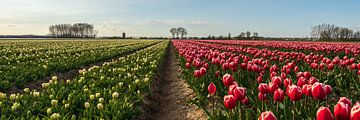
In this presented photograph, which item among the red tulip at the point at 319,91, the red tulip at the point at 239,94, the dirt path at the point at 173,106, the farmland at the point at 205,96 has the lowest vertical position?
the dirt path at the point at 173,106

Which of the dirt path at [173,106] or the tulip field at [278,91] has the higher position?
the tulip field at [278,91]

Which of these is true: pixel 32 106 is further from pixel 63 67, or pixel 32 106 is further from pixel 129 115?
pixel 63 67

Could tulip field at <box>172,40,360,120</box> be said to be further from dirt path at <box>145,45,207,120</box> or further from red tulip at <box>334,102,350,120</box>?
dirt path at <box>145,45,207,120</box>

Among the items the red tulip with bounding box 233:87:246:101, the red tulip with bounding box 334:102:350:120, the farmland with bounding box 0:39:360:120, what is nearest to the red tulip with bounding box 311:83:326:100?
the farmland with bounding box 0:39:360:120

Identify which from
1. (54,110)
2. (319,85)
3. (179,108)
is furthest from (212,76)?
(319,85)

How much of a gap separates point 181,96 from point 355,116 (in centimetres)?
588

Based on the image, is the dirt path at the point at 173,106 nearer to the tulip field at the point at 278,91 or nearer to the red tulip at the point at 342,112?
the tulip field at the point at 278,91

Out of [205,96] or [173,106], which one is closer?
[205,96]

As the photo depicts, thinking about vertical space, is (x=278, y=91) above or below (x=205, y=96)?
above

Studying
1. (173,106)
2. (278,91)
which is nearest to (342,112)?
(278,91)

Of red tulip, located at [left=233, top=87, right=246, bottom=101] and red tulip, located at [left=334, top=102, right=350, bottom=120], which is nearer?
red tulip, located at [left=334, top=102, right=350, bottom=120]

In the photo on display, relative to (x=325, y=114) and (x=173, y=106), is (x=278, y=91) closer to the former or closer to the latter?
(x=325, y=114)

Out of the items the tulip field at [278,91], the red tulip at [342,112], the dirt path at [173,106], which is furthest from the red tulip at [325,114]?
the dirt path at [173,106]

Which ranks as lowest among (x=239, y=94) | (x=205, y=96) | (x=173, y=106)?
(x=173, y=106)
